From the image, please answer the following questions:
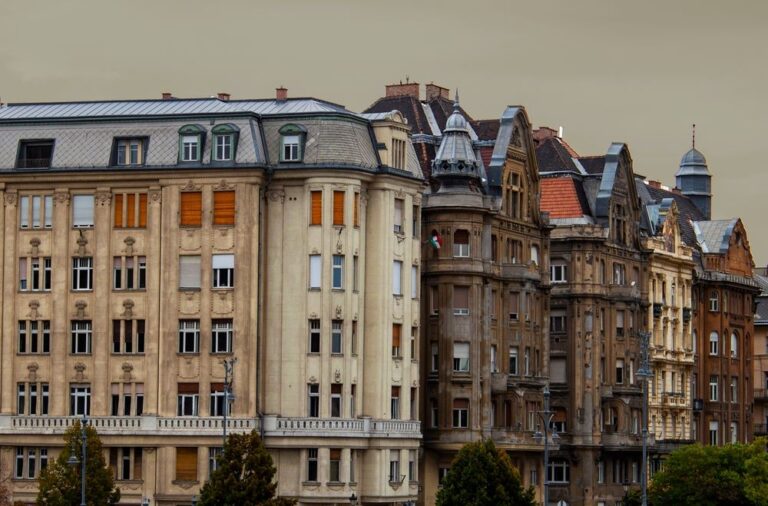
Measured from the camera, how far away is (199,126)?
403 feet

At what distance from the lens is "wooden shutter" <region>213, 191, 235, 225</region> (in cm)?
12188

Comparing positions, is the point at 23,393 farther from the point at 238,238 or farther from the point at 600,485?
the point at 600,485

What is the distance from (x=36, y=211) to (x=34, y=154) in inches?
116

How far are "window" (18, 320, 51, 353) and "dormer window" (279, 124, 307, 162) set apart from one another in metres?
15.0

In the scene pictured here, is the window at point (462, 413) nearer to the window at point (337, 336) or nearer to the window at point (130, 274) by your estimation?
the window at point (337, 336)

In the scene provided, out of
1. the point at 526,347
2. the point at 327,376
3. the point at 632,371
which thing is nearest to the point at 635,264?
the point at 632,371

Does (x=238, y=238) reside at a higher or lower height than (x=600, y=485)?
higher

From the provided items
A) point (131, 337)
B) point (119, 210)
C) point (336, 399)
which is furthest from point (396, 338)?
point (119, 210)

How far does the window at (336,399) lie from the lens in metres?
122

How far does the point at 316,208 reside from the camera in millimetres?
121938

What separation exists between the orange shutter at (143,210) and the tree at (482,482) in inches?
777

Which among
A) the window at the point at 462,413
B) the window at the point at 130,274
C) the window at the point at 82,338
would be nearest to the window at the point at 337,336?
the window at the point at 130,274

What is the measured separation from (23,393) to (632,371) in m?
44.6

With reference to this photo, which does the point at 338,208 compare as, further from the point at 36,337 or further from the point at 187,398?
the point at 36,337
